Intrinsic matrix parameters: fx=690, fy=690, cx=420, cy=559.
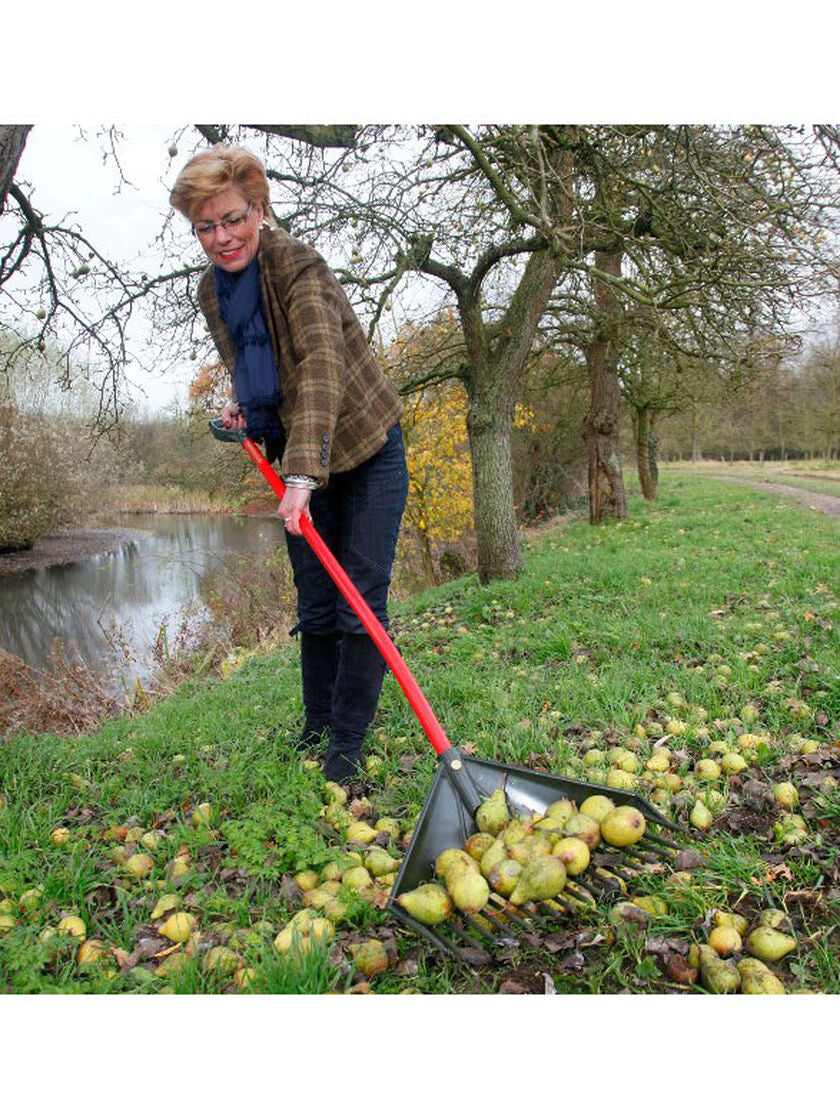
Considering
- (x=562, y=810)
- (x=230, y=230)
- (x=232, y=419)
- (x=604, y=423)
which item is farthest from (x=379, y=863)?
(x=604, y=423)

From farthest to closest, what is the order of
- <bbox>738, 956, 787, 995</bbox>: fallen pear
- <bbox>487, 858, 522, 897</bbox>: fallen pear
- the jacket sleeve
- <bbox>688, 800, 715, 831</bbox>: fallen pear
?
the jacket sleeve, <bbox>688, 800, 715, 831</bbox>: fallen pear, <bbox>487, 858, 522, 897</bbox>: fallen pear, <bbox>738, 956, 787, 995</bbox>: fallen pear

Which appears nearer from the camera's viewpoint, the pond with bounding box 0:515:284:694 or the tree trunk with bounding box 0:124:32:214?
the tree trunk with bounding box 0:124:32:214

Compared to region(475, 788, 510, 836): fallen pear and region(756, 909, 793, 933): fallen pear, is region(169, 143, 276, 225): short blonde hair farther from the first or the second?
region(756, 909, 793, 933): fallen pear

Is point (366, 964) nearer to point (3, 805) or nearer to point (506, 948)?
point (506, 948)

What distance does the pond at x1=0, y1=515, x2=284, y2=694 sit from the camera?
8.59 metres

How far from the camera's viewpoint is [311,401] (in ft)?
7.07

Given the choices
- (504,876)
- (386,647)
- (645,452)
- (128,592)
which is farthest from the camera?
(645,452)

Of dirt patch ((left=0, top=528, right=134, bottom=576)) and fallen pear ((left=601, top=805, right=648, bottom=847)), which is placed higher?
dirt patch ((left=0, top=528, right=134, bottom=576))

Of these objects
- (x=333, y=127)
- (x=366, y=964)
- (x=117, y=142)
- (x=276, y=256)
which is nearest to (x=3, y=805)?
(x=366, y=964)

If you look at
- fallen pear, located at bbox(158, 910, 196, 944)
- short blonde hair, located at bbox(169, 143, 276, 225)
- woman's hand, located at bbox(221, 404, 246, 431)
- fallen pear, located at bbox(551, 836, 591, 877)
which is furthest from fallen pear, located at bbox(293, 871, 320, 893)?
short blonde hair, located at bbox(169, 143, 276, 225)

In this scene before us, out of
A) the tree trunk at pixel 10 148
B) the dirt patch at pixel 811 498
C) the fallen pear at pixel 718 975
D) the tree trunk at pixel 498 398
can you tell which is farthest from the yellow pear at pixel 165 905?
the dirt patch at pixel 811 498

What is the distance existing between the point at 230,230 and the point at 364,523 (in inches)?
40.4

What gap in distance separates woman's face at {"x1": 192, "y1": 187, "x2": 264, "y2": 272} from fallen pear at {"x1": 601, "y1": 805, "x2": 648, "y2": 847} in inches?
79.2

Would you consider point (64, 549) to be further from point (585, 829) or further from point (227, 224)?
point (585, 829)
